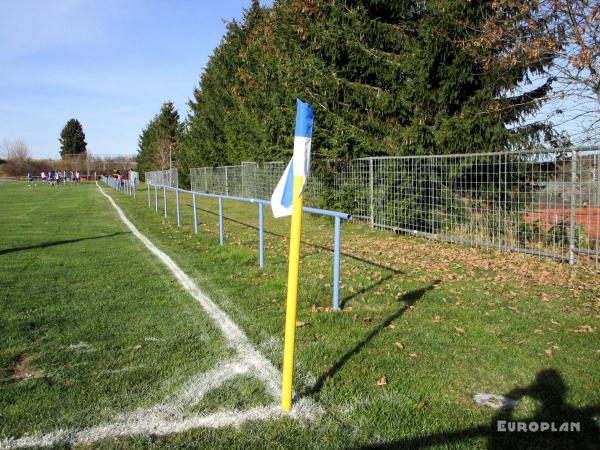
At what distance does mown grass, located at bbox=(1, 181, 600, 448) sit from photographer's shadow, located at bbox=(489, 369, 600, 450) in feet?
0.04

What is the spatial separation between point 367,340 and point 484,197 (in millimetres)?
6329

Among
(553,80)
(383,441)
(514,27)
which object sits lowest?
(383,441)

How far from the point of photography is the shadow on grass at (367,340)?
3624mm

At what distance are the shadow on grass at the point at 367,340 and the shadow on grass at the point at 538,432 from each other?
0.85 meters

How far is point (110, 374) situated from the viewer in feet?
12.6

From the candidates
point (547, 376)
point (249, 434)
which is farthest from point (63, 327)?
point (547, 376)

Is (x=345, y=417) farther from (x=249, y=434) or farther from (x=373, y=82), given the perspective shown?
(x=373, y=82)

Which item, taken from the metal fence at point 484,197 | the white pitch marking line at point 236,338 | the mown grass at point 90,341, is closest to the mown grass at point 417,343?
the white pitch marking line at point 236,338

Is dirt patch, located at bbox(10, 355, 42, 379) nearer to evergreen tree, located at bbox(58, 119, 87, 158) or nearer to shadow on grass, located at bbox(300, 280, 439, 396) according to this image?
shadow on grass, located at bbox(300, 280, 439, 396)

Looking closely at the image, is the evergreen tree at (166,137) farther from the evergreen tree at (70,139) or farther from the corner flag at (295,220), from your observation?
the evergreen tree at (70,139)

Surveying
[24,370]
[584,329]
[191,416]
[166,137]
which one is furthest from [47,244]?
[166,137]

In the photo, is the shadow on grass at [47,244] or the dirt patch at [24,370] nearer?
the dirt patch at [24,370]

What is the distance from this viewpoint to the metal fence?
7.64 meters

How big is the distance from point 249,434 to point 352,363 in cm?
132
